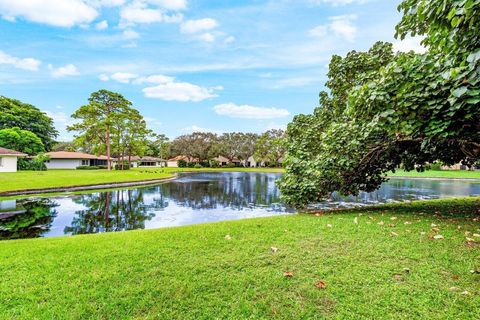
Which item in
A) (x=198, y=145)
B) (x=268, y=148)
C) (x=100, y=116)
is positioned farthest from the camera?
(x=198, y=145)

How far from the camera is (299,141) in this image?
886 centimetres

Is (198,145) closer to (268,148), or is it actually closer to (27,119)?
(268,148)

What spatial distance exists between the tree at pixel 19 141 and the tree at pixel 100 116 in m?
6.99

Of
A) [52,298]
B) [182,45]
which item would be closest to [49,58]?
[182,45]

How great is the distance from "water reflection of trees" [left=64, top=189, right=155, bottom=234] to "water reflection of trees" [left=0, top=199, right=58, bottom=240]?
746mm

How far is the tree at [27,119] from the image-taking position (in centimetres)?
3909

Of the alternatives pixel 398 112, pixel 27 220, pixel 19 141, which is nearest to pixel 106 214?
pixel 27 220

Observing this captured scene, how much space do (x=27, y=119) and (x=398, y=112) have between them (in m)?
52.7

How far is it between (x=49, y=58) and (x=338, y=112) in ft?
63.6

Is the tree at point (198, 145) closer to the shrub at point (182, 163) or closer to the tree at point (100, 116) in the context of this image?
the shrub at point (182, 163)

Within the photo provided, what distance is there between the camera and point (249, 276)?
9.87 feet

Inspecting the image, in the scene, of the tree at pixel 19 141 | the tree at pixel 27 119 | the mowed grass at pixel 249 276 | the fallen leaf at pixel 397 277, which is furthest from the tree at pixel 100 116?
the fallen leaf at pixel 397 277

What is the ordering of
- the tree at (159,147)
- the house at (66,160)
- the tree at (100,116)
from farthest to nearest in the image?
the tree at (159,147), the house at (66,160), the tree at (100,116)

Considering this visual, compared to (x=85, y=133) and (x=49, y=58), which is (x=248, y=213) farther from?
(x=85, y=133)
